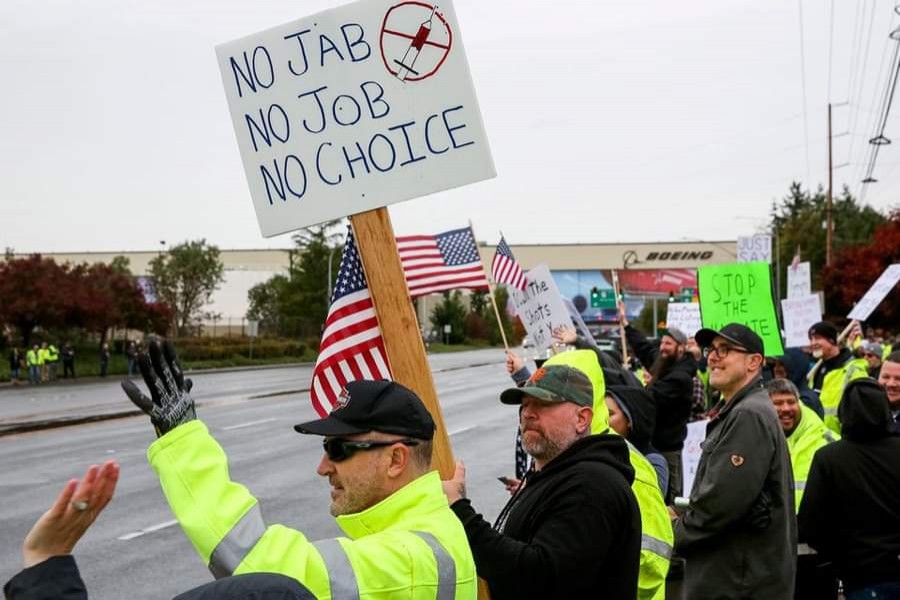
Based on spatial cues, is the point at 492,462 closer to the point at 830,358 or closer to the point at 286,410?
the point at 830,358

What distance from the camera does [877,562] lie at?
4.57 m

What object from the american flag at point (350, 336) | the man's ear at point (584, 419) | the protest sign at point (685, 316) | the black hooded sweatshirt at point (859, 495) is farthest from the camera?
the protest sign at point (685, 316)

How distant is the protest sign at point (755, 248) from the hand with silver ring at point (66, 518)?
16.1 m

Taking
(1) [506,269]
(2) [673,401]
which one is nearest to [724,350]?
(2) [673,401]

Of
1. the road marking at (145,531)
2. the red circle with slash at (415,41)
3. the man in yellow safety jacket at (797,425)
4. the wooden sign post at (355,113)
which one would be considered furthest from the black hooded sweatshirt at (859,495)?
the road marking at (145,531)

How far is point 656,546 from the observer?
390 centimetres

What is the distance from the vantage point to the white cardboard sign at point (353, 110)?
3.46 meters

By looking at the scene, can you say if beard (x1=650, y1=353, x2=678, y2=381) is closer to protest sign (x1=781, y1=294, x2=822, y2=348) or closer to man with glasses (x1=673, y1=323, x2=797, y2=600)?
protest sign (x1=781, y1=294, x2=822, y2=348)

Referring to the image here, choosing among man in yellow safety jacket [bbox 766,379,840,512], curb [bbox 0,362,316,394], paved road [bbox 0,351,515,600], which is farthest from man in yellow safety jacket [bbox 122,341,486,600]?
curb [bbox 0,362,316,394]

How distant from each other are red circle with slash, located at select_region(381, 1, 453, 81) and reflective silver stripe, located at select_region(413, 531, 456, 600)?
1676 millimetres

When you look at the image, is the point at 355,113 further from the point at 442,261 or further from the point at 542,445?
the point at 442,261

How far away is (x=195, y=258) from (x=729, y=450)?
6164 cm

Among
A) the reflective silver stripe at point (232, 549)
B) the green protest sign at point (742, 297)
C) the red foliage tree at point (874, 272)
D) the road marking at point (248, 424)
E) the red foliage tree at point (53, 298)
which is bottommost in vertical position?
the red foliage tree at point (874, 272)

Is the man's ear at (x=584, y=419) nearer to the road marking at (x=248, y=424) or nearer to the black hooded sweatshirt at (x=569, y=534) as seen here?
the black hooded sweatshirt at (x=569, y=534)
